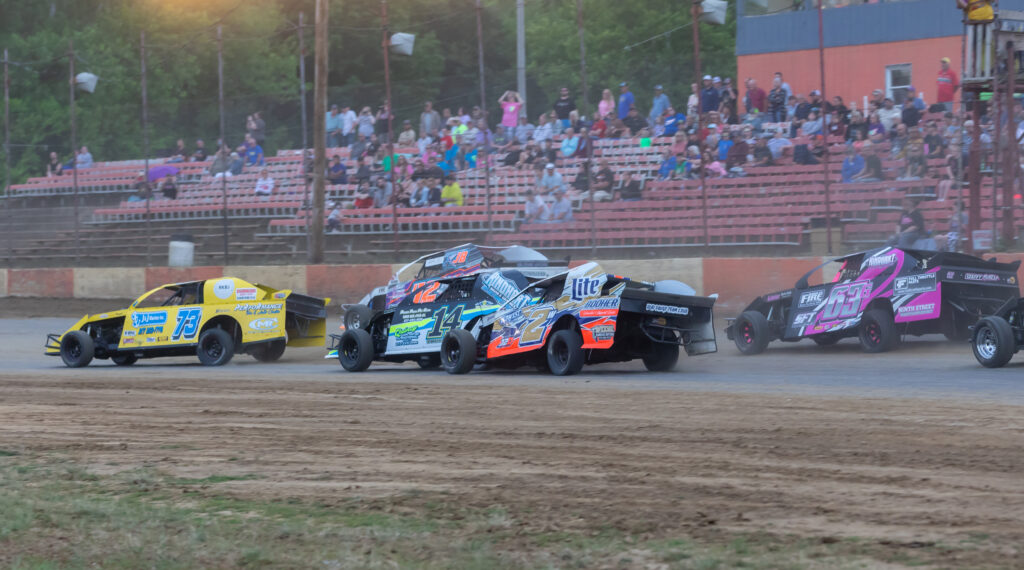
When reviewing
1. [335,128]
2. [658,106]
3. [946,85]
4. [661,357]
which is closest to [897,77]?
[946,85]

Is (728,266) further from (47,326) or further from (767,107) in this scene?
(47,326)

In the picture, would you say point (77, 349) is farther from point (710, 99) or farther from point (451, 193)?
point (710, 99)

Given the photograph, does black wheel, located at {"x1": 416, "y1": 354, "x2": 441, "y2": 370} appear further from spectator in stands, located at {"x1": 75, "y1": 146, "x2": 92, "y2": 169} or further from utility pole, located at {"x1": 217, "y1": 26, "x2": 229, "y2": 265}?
spectator in stands, located at {"x1": 75, "y1": 146, "x2": 92, "y2": 169}

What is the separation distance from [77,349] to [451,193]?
10293 millimetres

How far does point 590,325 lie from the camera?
47.1 ft

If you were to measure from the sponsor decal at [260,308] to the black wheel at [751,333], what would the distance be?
670 centimetres

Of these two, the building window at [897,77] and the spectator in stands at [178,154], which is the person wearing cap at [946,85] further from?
the spectator in stands at [178,154]

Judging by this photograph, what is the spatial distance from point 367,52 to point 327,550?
50.7m

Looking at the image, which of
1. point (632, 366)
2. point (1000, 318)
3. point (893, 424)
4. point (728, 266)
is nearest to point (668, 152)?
point (728, 266)

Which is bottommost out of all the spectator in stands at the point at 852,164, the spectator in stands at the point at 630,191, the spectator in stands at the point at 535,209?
the spectator in stands at the point at 535,209

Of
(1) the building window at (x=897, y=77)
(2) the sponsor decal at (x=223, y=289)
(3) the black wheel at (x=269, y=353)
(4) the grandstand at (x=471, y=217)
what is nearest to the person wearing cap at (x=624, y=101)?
(4) the grandstand at (x=471, y=217)

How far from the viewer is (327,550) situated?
5.84 meters

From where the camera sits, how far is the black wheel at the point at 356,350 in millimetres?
16828

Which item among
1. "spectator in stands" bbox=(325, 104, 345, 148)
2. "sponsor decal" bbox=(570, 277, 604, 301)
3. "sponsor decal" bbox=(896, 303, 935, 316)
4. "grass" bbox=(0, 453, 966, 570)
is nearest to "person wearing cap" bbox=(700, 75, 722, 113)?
"sponsor decal" bbox=(896, 303, 935, 316)
